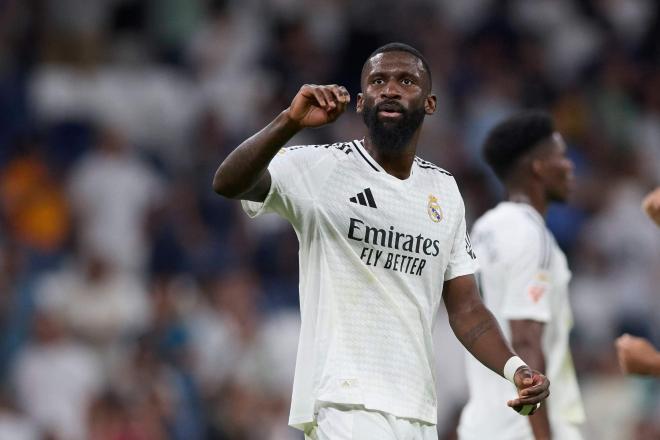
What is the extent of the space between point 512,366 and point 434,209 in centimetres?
76

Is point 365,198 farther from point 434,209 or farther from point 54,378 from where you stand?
point 54,378

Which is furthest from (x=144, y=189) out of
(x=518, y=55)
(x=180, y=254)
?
(x=518, y=55)

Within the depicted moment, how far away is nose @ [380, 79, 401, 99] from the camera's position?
5695mm

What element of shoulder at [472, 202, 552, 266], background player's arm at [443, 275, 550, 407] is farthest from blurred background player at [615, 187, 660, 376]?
shoulder at [472, 202, 552, 266]

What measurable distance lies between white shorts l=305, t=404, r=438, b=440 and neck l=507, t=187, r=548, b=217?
2.40 m

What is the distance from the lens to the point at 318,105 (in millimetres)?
5086

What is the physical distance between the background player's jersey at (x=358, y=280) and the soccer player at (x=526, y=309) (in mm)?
1382

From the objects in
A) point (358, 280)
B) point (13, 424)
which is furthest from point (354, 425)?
point (13, 424)

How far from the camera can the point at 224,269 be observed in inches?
486

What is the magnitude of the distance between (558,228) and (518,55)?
3078 mm

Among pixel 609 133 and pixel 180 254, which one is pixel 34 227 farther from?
pixel 609 133

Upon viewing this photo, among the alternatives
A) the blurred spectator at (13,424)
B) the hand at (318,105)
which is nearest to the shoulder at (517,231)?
the hand at (318,105)

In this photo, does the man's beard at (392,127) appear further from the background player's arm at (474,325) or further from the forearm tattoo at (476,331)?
the forearm tattoo at (476,331)

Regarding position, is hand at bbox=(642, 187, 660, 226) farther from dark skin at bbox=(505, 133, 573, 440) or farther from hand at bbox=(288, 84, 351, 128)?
dark skin at bbox=(505, 133, 573, 440)
